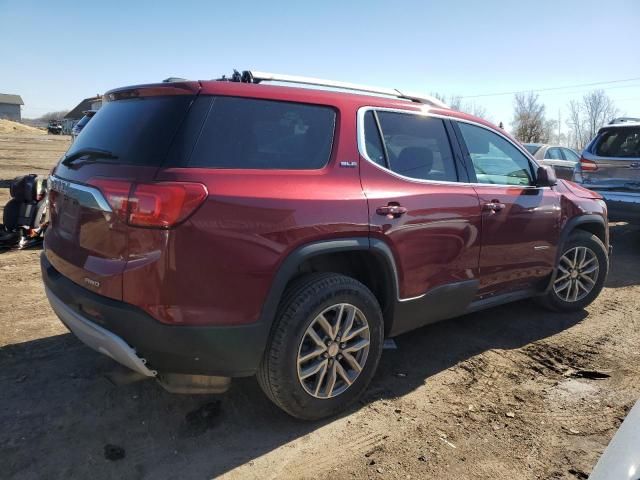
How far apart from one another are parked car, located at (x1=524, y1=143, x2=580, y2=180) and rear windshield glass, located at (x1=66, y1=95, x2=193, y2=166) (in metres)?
10.8

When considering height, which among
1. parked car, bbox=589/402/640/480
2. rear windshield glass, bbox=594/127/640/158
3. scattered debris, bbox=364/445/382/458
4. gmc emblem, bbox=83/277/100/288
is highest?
rear windshield glass, bbox=594/127/640/158

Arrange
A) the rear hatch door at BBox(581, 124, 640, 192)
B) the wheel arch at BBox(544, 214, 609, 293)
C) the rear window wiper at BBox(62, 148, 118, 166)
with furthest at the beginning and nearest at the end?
1. the rear hatch door at BBox(581, 124, 640, 192)
2. the wheel arch at BBox(544, 214, 609, 293)
3. the rear window wiper at BBox(62, 148, 118, 166)

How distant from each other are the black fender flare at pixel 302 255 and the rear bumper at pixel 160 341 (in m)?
0.09

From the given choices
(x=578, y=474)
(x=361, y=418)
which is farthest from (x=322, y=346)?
(x=578, y=474)

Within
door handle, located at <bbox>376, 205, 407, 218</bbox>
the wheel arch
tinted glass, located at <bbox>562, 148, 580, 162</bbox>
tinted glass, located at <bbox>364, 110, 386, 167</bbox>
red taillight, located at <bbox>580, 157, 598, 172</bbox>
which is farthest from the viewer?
tinted glass, located at <bbox>562, 148, 580, 162</bbox>

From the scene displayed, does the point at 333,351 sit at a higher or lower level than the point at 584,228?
lower

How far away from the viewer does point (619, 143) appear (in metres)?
7.86

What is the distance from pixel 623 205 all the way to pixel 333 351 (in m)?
6.44

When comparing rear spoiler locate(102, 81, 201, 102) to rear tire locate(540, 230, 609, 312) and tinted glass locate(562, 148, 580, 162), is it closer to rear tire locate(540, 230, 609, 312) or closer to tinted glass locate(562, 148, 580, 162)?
rear tire locate(540, 230, 609, 312)

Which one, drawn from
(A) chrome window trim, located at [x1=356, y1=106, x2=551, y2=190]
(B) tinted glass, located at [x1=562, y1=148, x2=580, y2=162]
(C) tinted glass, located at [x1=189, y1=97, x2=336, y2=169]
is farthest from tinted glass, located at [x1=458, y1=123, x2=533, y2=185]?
(B) tinted glass, located at [x1=562, y1=148, x2=580, y2=162]

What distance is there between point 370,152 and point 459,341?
1946 millimetres

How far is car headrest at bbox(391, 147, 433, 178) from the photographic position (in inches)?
131

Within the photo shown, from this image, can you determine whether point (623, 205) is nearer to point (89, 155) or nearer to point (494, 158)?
point (494, 158)

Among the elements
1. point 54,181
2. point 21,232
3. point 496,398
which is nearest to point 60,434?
point 54,181
